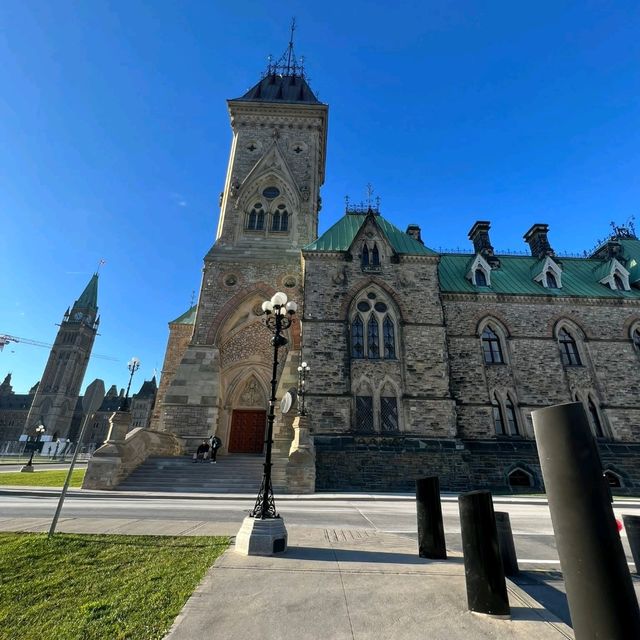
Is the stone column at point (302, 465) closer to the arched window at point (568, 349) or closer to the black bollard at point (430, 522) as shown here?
the black bollard at point (430, 522)

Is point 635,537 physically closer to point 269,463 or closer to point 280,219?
point 269,463

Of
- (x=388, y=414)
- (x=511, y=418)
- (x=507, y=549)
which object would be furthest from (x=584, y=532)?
(x=511, y=418)

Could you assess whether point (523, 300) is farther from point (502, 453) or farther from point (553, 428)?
point (553, 428)

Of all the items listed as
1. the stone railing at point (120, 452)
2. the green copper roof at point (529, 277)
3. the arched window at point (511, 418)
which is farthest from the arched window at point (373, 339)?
the stone railing at point (120, 452)

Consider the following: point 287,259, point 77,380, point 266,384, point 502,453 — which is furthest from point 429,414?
point 77,380

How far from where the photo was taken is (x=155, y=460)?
15.8 meters

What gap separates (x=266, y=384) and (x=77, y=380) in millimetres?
95802

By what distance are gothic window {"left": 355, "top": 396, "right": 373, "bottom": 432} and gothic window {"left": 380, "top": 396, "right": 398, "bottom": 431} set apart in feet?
1.84

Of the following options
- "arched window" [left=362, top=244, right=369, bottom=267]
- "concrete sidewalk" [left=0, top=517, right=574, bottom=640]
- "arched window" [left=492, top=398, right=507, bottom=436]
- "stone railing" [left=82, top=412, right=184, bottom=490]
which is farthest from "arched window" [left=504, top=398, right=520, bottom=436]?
"stone railing" [left=82, top=412, right=184, bottom=490]

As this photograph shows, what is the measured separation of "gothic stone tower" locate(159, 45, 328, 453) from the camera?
19.2 metres

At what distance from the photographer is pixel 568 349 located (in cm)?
2094

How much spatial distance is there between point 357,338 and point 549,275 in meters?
14.5

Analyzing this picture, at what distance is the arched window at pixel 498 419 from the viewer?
754 inches

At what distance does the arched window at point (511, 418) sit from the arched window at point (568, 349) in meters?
4.21
